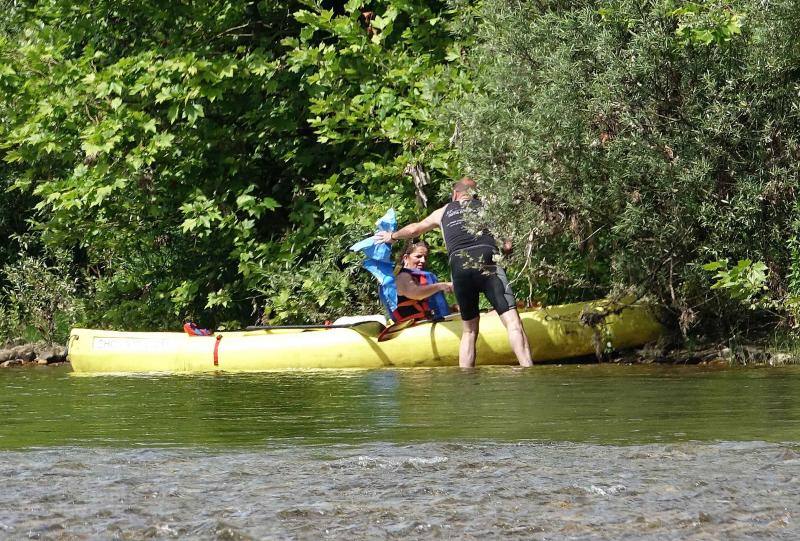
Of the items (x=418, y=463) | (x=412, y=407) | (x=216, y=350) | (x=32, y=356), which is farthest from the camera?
(x=32, y=356)

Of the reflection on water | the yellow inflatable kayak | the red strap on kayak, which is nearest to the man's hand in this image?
the yellow inflatable kayak

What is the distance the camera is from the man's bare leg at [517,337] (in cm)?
1134

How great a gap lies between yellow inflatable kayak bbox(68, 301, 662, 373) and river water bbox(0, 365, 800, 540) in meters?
2.18

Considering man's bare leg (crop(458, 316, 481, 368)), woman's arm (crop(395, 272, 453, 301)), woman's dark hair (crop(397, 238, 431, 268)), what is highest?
woman's dark hair (crop(397, 238, 431, 268))

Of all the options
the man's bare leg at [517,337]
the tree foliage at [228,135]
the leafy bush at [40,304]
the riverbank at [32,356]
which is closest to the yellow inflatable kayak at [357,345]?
the man's bare leg at [517,337]

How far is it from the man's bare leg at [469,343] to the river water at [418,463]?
1926 millimetres

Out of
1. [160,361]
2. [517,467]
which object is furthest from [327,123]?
[517,467]

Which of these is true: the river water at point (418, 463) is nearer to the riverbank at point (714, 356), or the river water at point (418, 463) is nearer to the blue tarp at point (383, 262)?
the riverbank at point (714, 356)

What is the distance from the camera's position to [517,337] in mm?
11352

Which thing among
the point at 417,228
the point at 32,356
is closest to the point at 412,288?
the point at 417,228

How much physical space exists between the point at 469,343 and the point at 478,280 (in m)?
0.59

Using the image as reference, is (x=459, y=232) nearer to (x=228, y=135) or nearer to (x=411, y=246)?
(x=411, y=246)

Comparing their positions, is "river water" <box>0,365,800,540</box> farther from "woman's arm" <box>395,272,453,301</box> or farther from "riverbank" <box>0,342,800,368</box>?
"woman's arm" <box>395,272,453,301</box>

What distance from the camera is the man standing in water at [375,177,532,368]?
37.0 ft
